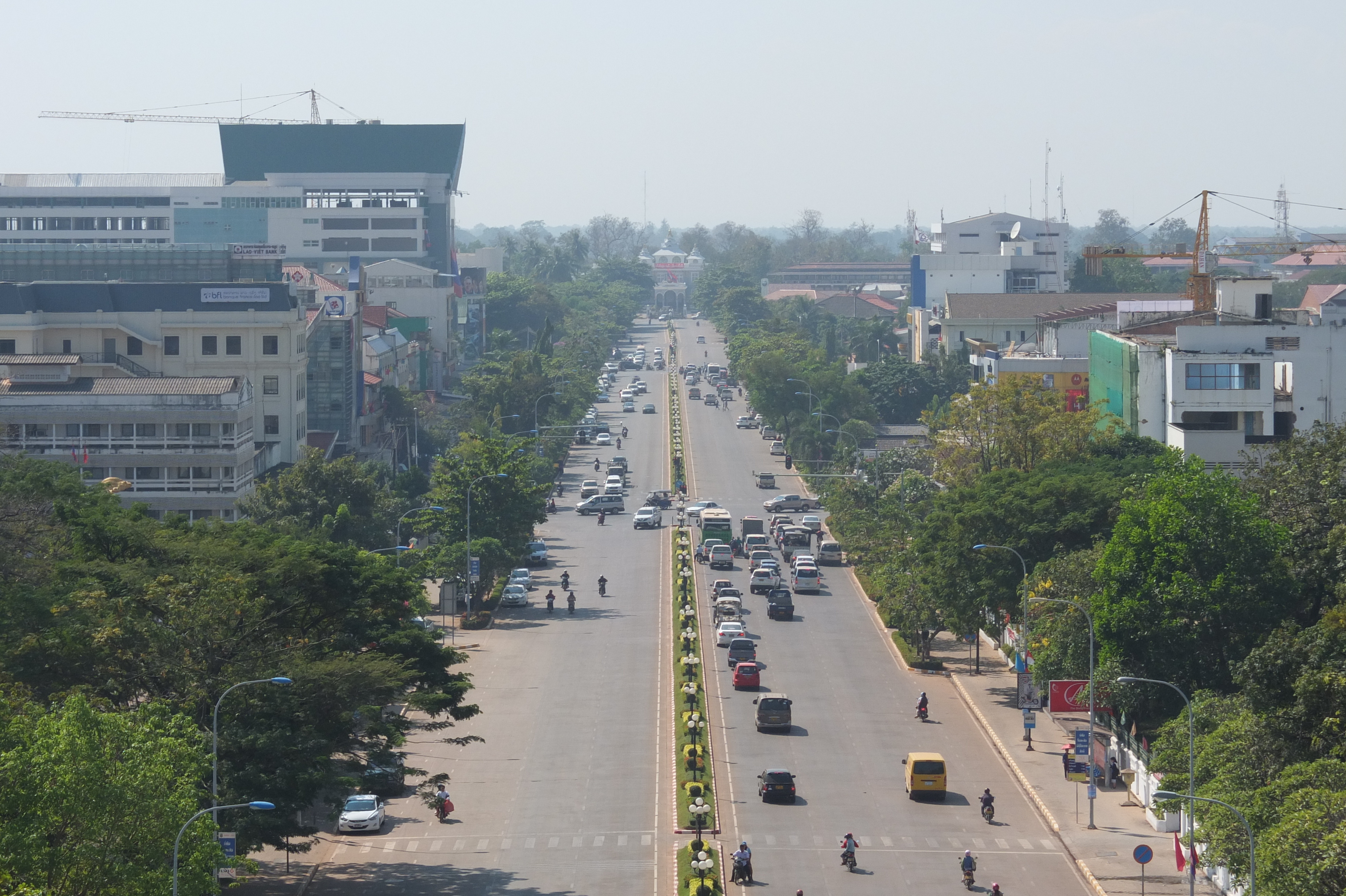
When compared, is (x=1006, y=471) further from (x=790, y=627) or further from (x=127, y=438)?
(x=127, y=438)

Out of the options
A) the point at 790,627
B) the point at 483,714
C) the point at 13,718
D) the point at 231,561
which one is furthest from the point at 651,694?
the point at 13,718

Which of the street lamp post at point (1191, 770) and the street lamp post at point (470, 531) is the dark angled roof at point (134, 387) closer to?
the street lamp post at point (470, 531)

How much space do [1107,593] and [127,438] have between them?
184 ft

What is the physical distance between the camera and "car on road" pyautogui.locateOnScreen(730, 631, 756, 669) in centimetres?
7419

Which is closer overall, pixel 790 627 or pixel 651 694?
pixel 651 694

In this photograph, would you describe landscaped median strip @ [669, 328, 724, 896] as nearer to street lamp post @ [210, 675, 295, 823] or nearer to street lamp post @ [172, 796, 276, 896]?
street lamp post @ [210, 675, 295, 823]

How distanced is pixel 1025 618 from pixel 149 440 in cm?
4870

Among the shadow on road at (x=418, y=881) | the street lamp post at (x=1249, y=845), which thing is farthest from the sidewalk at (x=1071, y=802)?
the shadow on road at (x=418, y=881)

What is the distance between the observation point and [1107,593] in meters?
57.6

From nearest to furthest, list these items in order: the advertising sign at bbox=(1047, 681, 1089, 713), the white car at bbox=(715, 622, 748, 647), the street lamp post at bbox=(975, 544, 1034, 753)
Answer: the advertising sign at bbox=(1047, 681, 1089, 713) < the street lamp post at bbox=(975, 544, 1034, 753) < the white car at bbox=(715, 622, 748, 647)

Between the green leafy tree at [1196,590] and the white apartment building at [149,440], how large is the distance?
169ft

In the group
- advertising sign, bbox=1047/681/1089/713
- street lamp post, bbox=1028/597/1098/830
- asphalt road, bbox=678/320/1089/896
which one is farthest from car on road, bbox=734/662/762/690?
advertising sign, bbox=1047/681/1089/713

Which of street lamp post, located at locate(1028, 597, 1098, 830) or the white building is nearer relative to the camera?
street lamp post, located at locate(1028, 597, 1098, 830)

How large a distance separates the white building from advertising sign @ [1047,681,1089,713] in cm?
3723
